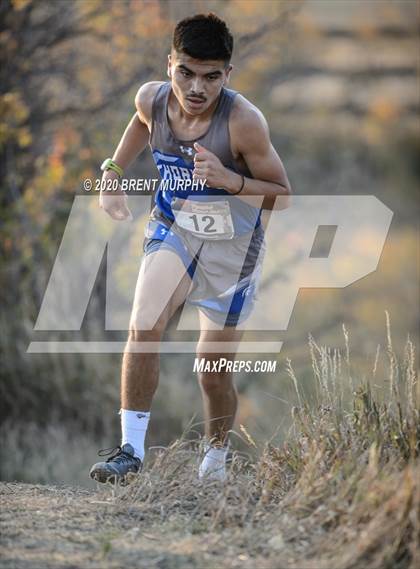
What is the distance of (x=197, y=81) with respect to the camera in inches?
221

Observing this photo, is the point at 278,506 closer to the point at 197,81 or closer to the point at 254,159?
the point at 254,159

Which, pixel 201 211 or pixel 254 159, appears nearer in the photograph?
pixel 254 159

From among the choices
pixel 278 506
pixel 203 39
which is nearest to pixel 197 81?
pixel 203 39

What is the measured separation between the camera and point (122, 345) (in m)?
11.3

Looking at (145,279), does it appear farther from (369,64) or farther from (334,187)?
(369,64)

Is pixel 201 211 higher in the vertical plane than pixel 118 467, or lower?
higher

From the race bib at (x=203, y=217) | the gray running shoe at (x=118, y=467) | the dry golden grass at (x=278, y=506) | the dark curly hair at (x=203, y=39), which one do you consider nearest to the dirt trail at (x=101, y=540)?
the dry golden grass at (x=278, y=506)

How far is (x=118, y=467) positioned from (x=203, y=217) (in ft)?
4.38

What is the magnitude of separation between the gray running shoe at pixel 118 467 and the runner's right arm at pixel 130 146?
125 cm

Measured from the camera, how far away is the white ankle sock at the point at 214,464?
195 inches

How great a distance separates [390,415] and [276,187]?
141cm

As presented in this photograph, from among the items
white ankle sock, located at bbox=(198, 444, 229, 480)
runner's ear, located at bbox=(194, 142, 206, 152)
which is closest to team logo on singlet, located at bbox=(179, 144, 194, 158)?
runner's ear, located at bbox=(194, 142, 206, 152)

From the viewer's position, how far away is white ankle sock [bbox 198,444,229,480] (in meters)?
4.94

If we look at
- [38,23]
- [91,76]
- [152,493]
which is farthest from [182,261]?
[91,76]
